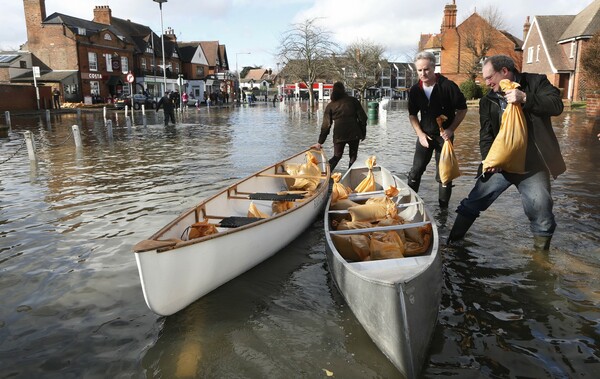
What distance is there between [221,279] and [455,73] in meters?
57.0

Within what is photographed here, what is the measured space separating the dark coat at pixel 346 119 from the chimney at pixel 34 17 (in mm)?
51497

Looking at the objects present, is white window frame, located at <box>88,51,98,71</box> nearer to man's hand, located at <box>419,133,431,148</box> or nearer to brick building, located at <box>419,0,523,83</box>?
brick building, located at <box>419,0,523,83</box>

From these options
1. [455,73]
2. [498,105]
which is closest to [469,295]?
[498,105]

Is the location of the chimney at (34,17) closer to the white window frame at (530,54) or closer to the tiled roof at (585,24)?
the white window frame at (530,54)

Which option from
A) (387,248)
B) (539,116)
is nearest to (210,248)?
(387,248)

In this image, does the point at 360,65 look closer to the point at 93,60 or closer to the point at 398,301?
the point at 93,60

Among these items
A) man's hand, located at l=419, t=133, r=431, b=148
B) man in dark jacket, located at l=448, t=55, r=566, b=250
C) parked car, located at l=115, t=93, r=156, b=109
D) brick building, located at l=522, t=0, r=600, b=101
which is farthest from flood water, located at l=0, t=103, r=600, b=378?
parked car, located at l=115, t=93, r=156, b=109

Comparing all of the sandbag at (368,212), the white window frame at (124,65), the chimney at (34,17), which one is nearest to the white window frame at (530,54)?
the white window frame at (124,65)

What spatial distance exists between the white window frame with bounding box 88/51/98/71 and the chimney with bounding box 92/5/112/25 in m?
9.45

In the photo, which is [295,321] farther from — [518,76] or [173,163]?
[173,163]

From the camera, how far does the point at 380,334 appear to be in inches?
127

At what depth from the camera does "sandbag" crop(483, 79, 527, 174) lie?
434 centimetres

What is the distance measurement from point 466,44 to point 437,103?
51.6 metres

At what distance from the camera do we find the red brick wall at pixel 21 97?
36344mm
